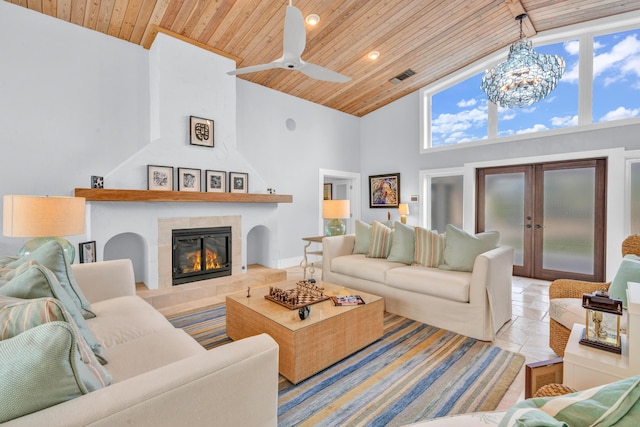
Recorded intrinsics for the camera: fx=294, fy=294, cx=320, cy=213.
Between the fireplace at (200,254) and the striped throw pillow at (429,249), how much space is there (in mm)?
2606

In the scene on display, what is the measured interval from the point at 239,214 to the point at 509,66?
13.8 feet

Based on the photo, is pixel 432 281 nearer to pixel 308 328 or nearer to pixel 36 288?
pixel 308 328

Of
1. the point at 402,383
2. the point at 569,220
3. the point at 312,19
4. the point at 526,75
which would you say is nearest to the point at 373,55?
the point at 312,19

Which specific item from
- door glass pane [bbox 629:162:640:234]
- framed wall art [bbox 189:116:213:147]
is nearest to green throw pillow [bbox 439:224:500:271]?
door glass pane [bbox 629:162:640:234]

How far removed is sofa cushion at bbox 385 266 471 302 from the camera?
8.41 ft

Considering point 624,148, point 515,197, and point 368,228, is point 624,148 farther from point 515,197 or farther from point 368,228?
point 368,228

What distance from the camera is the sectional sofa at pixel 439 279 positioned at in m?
2.48

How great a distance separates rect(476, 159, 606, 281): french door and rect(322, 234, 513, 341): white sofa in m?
2.34

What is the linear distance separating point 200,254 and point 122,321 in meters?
2.37

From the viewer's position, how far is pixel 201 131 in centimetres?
398

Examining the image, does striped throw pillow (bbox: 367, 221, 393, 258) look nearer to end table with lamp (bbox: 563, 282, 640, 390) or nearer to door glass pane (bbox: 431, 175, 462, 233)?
end table with lamp (bbox: 563, 282, 640, 390)

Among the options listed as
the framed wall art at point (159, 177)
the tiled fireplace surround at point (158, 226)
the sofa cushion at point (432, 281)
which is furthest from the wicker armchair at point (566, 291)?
the framed wall art at point (159, 177)

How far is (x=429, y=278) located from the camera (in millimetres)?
2770

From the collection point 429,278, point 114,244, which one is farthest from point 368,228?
point 114,244
